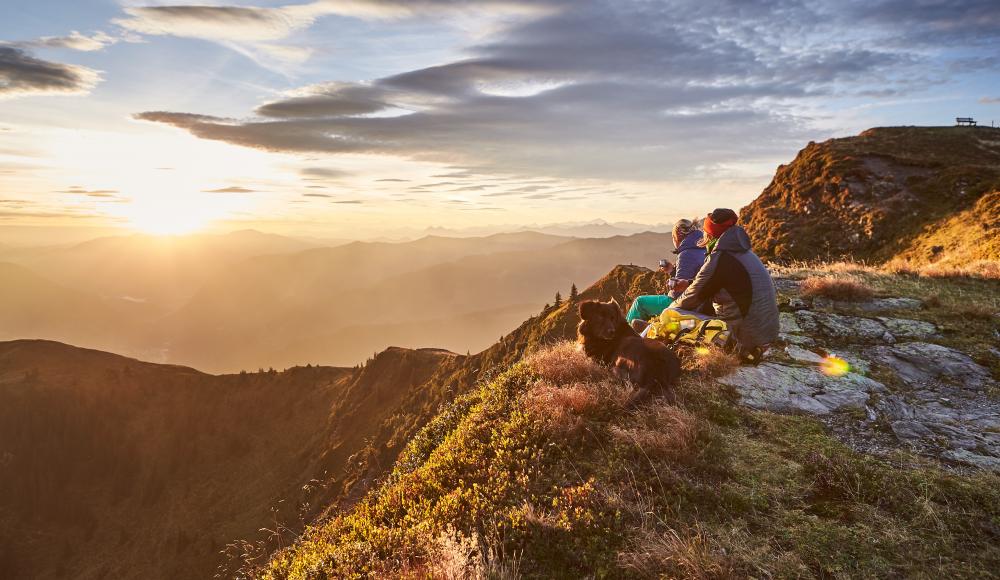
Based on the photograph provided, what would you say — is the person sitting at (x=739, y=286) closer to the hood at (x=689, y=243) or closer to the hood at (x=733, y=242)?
the hood at (x=733, y=242)

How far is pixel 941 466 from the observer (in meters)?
4.82

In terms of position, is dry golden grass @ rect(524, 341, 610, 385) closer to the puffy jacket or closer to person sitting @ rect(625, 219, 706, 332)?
person sitting @ rect(625, 219, 706, 332)

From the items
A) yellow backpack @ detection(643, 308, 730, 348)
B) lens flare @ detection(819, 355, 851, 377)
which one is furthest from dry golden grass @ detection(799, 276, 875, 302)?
yellow backpack @ detection(643, 308, 730, 348)

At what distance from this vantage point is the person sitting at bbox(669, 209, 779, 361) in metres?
6.75

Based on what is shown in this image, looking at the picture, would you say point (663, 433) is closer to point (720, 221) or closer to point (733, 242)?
point (733, 242)

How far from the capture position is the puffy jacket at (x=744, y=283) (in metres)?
6.75

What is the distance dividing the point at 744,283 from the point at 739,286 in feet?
0.26

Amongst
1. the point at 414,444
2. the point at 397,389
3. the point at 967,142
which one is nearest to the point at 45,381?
the point at 397,389

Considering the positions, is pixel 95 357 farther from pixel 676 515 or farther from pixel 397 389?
pixel 676 515

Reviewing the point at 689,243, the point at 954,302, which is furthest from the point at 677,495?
the point at 954,302

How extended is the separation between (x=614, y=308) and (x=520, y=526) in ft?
11.7

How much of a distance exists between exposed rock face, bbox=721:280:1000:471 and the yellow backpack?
2.27ft

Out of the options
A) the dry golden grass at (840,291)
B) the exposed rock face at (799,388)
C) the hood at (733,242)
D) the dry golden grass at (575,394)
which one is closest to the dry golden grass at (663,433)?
the dry golden grass at (575,394)

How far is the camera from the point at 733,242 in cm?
676
